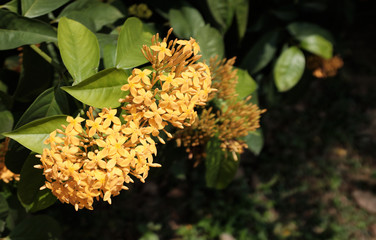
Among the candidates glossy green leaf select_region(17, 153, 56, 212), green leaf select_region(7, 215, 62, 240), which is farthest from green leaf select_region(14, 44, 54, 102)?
green leaf select_region(7, 215, 62, 240)

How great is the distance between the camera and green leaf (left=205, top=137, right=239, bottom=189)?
1.58 m

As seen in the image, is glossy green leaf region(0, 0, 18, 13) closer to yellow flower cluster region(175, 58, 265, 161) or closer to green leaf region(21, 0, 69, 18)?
green leaf region(21, 0, 69, 18)

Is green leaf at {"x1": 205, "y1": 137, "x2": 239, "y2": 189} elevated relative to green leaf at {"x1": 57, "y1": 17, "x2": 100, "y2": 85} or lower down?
lower down

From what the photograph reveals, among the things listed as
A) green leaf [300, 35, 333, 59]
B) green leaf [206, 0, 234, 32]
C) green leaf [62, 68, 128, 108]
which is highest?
green leaf [62, 68, 128, 108]

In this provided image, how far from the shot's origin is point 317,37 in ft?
6.45

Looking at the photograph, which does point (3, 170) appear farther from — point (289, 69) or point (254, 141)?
point (289, 69)

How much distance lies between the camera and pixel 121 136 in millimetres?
1001

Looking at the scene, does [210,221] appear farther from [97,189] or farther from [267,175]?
[97,189]

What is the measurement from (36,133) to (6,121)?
0.37 metres

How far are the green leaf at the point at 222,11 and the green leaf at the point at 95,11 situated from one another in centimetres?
48

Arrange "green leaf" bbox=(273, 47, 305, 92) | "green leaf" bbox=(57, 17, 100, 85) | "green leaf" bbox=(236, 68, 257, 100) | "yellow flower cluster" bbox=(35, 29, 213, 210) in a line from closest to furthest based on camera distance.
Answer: "yellow flower cluster" bbox=(35, 29, 213, 210)
"green leaf" bbox=(57, 17, 100, 85)
"green leaf" bbox=(236, 68, 257, 100)
"green leaf" bbox=(273, 47, 305, 92)

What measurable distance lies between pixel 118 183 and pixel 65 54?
485 mm

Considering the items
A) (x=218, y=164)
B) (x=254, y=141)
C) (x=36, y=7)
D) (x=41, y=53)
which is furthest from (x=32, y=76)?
(x=254, y=141)

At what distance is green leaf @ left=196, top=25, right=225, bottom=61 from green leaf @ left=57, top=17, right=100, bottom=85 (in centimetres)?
59
